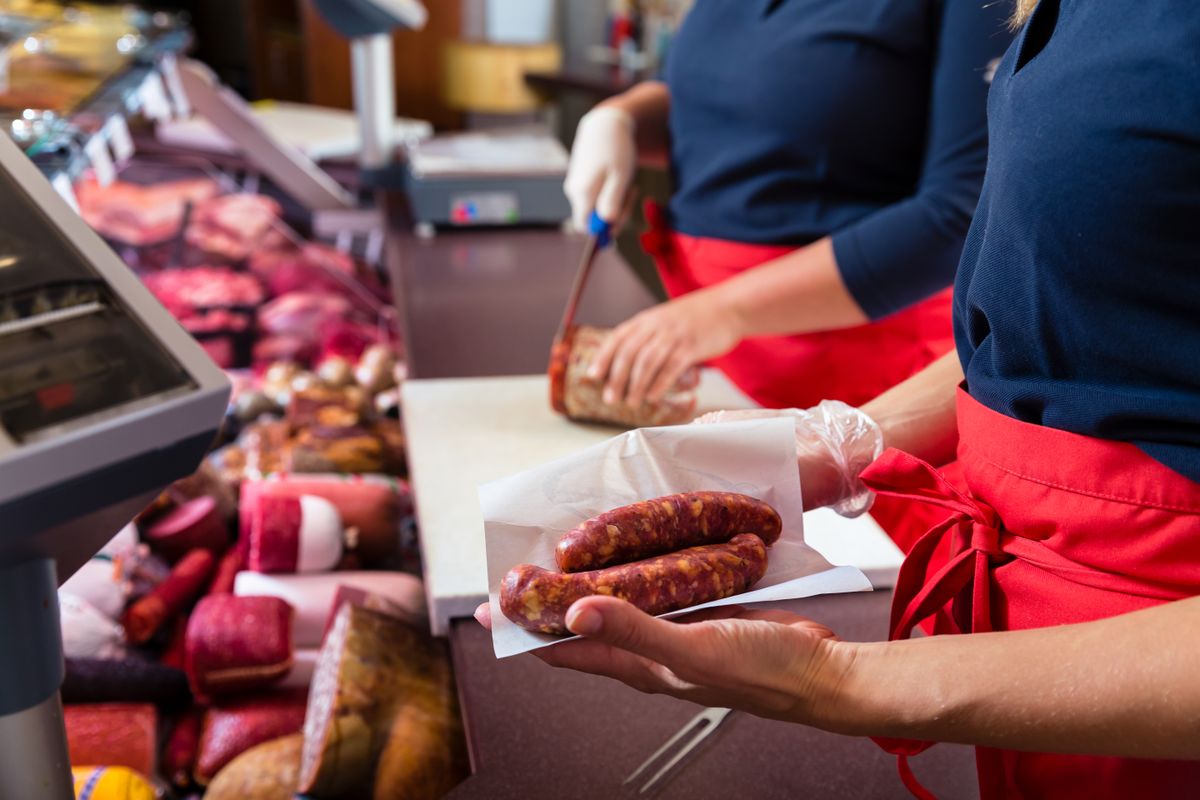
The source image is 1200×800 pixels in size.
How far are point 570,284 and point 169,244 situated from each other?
0.93 meters

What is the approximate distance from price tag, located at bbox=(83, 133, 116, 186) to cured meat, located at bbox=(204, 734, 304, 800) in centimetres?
88

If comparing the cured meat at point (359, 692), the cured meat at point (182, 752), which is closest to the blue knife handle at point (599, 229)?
the cured meat at point (359, 692)

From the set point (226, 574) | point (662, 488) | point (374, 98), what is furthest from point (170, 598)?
point (374, 98)

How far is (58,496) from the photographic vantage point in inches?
21.5

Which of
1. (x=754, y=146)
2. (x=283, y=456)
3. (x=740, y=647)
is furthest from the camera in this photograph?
(x=283, y=456)

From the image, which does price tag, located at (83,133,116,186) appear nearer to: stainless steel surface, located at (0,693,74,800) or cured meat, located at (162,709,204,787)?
cured meat, located at (162,709,204,787)

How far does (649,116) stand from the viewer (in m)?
1.97

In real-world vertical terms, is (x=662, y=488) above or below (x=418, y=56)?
above

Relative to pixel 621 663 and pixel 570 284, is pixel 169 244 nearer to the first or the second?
pixel 570 284

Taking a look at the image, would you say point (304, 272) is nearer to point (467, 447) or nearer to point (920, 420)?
point (467, 447)

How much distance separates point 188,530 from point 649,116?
3.64 ft

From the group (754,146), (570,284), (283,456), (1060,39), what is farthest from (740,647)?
(570,284)

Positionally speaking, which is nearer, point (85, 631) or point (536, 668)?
point (536, 668)

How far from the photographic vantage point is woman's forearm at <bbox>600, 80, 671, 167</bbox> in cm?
194
